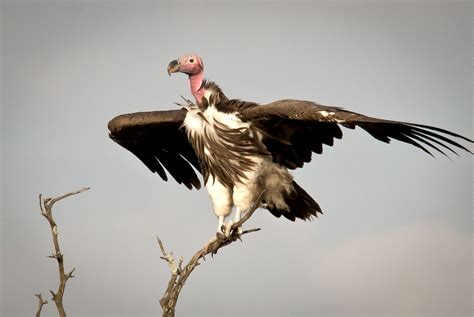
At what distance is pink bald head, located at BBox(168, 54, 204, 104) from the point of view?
7551 millimetres

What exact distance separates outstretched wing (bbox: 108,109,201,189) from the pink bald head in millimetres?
454

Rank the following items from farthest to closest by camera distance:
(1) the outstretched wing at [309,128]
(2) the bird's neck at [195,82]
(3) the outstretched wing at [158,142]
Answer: (3) the outstretched wing at [158,142]
(2) the bird's neck at [195,82]
(1) the outstretched wing at [309,128]

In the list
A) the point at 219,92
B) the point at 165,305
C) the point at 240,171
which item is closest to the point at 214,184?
the point at 240,171

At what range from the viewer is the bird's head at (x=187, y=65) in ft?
24.8

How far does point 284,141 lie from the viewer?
707 centimetres

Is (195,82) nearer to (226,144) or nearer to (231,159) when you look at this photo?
(226,144)

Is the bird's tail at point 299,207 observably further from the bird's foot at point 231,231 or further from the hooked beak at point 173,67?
the hooked beak at point 173,67

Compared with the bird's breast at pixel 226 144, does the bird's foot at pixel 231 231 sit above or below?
below

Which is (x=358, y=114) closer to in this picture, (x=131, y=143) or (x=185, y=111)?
(x=185, y=111)

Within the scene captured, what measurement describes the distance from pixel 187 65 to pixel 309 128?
1316 mm

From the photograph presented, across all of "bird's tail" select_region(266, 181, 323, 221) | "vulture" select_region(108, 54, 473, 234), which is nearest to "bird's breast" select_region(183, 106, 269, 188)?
"vulture" select_region(108, 54, 473, 234)

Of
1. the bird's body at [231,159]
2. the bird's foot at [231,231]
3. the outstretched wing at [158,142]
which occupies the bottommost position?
the bird's foot at [231,231]

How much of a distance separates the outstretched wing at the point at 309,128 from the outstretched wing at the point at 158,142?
3.88 ft

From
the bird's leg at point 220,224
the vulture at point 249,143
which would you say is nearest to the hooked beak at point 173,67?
the vulture at point 249,143
